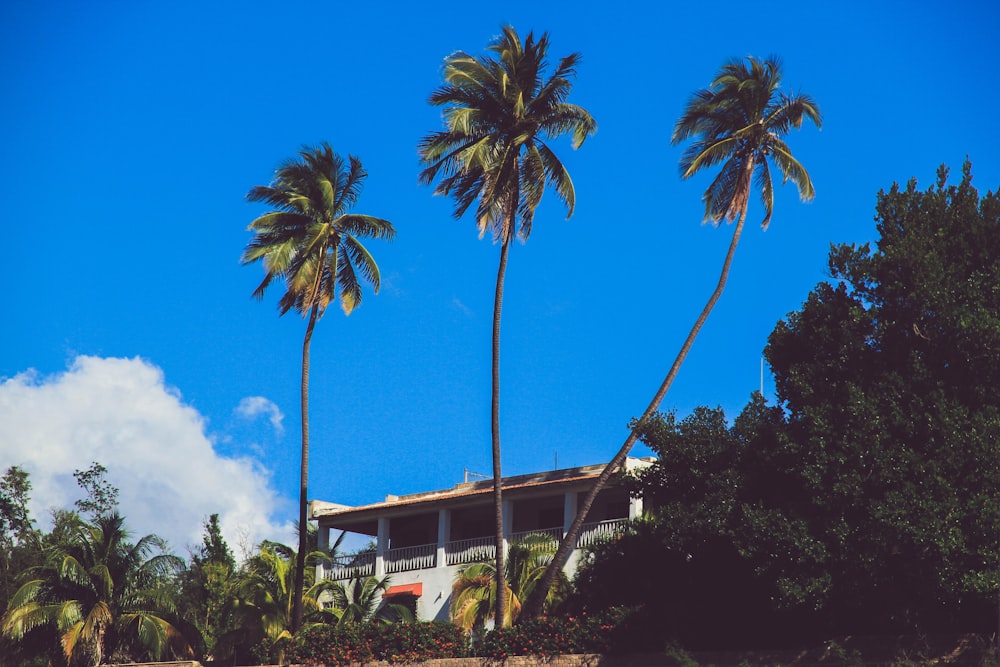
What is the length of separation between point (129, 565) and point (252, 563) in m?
4.44

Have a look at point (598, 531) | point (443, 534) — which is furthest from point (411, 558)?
point (598, 531)

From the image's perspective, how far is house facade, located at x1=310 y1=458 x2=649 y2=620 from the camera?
3656cm

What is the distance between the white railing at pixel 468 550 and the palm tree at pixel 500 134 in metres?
6.05

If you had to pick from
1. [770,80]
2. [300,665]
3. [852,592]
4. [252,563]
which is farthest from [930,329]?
[252,563]

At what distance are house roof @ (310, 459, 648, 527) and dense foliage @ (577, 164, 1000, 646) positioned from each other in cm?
729

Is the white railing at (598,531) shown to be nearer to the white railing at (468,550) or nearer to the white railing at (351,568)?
the white railing at (468,550)

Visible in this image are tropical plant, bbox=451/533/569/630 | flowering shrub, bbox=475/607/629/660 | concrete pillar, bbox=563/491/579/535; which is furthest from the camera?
concrete pillar, bbox=563/491/579/535

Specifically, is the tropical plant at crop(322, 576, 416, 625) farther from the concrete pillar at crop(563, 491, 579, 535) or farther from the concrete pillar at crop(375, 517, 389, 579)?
the concrete pillar at crop(563, 491, 579, 535)

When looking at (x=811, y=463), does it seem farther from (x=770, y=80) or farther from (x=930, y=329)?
(x=770, y=80)

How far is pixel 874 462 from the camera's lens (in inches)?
917

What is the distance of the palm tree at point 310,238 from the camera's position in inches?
1454

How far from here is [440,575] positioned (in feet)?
127

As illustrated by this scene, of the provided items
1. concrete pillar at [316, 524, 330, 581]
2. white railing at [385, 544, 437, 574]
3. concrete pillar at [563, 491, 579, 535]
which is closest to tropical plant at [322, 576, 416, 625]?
white railing at [385, 544, 437, 574]

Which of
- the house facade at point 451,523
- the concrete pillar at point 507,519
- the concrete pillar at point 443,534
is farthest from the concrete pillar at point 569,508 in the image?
the concrete pillar at point 443,534
